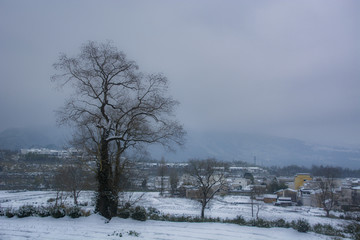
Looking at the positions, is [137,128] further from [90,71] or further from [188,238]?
[188,238]

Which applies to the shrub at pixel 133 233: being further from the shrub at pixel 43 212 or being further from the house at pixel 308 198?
the house at pixel 308 198

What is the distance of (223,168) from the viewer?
98.7ft

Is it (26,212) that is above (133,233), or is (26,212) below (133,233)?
above

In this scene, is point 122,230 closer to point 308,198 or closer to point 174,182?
point 174,182

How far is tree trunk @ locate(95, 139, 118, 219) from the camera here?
12.2 m

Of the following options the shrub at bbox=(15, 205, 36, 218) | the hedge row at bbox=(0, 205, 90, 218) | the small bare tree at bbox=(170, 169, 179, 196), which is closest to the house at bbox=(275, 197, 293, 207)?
the small bare tree at bbox=(170, 169, 179, 196)

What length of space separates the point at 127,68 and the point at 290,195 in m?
52.0

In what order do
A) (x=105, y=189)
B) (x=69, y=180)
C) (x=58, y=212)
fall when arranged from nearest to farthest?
(x=58, y=212) → (x=105, y=189) → (x=69, y=180)

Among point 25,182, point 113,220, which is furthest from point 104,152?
point 25,182

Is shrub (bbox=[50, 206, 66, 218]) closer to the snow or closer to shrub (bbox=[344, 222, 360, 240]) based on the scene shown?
the snow

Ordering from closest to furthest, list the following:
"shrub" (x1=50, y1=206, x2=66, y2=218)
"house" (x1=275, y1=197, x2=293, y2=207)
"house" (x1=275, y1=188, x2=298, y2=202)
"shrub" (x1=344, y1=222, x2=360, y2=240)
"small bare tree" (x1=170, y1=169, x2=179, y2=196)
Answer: "shrub" (x1=344, y1=222, x2=360, y2=240) → "shrub" (x1=50, y1=206, x2=66, y2=218) → "house" (x1=275, y1=197, x2=293, y2=207) → "small bare tree" (x1=170, y1=169, x2=179, y2=196) → "house" (x1=275, y1=188, x2=298, y2=202)

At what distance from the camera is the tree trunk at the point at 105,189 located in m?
12.2

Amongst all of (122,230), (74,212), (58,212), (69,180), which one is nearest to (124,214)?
(122,230)

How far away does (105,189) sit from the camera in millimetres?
12461
